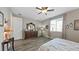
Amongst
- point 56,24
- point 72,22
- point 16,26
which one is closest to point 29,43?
point 16,26

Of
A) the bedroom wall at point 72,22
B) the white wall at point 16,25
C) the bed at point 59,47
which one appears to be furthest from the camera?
the bedroom wall at point 72,22

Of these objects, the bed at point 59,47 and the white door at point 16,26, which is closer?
the bed at point 59,47

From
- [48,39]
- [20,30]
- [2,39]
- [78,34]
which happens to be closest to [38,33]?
[48,39]

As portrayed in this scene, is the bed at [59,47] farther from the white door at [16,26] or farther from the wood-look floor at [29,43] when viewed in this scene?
the white door at [16,26]

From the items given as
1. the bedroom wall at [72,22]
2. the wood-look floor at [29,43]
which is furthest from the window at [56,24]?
the wood-look floor at [29,43]

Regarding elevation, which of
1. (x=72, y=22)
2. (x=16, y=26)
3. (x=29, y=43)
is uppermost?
(x=72, y=22)

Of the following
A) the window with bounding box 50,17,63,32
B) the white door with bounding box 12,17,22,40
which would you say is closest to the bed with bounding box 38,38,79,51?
the window with bounding box 50,17,63,32

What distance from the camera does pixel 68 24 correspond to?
2.29 meters

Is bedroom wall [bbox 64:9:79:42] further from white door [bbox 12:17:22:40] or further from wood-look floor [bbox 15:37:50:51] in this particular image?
white door [bbox 12:17:22:40]

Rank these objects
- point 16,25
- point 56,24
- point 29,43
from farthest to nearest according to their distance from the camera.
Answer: point 29,43 → point 56,24 → point 16,25

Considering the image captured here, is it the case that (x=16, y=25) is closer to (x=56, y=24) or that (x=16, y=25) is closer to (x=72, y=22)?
(x=56, y=24)

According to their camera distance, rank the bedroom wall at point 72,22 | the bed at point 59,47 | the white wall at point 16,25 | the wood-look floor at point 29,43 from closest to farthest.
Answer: the bed at point 59,47, the white wall at point 16,25, the wood-look floor at point 29,43, the bedroom wall at point 72,22

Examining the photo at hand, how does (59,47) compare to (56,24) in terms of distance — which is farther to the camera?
(56,24)

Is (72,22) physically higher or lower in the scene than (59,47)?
higher
